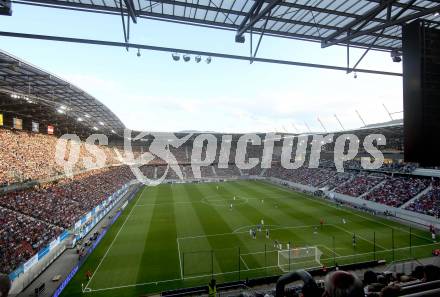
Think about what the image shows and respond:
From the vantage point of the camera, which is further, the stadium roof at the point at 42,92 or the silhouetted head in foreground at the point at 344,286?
the stadium roof at the point at 42,92

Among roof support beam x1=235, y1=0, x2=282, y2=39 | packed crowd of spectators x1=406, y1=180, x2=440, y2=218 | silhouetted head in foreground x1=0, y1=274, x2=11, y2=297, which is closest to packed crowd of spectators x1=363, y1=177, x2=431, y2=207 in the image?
packed crowd of spectators x1=406, y1=180, x2=440, y2=218

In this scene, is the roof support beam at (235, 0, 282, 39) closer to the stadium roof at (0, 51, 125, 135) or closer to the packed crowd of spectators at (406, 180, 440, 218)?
the stadium roof at (0, 51, 125, 135)

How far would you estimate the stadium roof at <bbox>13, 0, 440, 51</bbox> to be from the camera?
8.87 metres

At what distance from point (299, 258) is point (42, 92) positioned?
85.1ft

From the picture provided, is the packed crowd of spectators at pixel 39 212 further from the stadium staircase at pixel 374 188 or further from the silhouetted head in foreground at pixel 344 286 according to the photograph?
the stadium staircase at pixel 374 188

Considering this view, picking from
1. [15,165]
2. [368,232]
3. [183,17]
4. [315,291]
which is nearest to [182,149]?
[15,165]

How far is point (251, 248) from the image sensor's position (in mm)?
24438

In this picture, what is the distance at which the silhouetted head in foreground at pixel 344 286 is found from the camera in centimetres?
177

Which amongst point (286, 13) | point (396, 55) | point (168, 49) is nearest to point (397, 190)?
point (396, 55)

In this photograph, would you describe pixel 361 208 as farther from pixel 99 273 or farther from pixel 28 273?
pixel 28 273

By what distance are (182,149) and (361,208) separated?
6536 cm

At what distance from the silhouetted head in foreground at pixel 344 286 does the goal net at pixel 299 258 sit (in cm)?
2008

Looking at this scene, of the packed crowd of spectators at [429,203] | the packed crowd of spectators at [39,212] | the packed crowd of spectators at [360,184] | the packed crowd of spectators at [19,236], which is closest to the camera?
the packed crowd of spectators at [19,236]

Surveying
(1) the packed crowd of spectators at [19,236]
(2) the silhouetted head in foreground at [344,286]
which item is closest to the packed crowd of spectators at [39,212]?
(1) the packed crowd of spectators at [19,236]
